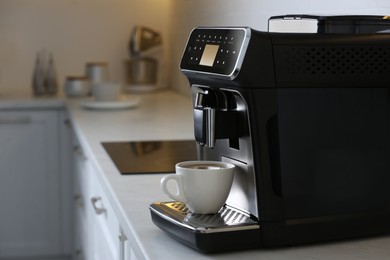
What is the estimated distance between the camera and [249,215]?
1122 mm

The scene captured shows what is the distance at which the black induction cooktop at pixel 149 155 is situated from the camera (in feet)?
5.85

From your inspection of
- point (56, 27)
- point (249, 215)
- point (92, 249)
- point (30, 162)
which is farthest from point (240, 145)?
point (56, 27)

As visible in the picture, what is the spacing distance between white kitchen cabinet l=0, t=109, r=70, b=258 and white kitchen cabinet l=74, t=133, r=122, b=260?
18.3 inches

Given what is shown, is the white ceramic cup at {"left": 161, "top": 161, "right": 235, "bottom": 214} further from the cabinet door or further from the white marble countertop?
the cabinet door

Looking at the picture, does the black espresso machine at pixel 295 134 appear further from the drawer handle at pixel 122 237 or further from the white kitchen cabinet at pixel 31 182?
the white kitchen cabinet at pixel 31 182

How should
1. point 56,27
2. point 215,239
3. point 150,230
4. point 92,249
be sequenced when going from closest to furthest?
point 215,239 < point 150,230 < point 92,249 < point 56,27

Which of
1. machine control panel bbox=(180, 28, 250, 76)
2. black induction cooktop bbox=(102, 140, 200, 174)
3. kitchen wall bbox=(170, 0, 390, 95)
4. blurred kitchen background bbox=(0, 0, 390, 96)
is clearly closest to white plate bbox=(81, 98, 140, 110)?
kitchen wall bbox=(170, 0, 390, 95)

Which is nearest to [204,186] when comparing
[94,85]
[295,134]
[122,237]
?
[295,134]

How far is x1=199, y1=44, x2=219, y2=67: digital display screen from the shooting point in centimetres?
112

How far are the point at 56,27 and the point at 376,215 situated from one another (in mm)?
3240

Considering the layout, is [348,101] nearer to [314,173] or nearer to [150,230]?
[314,173]

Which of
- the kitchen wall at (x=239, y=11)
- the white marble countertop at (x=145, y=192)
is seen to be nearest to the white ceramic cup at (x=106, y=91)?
the white marble countertop at (x=145, y=192)

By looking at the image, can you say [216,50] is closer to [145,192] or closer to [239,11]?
[145,192]

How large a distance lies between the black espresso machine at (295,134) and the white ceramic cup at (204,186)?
0.02 m
